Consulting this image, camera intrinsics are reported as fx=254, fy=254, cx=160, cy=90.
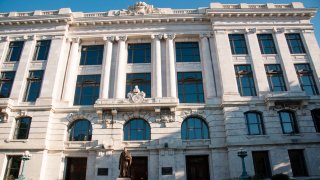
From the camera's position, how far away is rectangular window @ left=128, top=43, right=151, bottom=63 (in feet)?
89.6

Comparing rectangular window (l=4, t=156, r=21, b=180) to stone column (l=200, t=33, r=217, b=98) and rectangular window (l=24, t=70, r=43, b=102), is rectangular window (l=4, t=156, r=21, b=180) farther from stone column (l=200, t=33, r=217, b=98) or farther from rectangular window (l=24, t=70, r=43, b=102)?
stone column (l=200, t=33, r=217, b=98)

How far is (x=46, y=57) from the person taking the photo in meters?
26.9

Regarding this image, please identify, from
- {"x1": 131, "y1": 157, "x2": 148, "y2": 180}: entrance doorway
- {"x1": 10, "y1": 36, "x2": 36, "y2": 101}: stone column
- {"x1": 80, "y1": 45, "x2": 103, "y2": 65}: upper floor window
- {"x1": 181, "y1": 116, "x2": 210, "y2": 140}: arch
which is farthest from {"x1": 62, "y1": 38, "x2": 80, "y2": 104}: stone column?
{"x1": 181, "y1": 116, "x2": 210, "y2": 140}: arch

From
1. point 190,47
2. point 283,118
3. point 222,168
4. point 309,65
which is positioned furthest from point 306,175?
point 190,47

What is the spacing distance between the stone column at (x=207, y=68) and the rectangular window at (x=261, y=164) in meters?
6.59

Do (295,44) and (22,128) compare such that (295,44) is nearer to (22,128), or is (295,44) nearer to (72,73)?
(72,73)

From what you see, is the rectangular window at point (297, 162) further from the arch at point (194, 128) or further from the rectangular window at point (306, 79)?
the arch at point (194, 128)

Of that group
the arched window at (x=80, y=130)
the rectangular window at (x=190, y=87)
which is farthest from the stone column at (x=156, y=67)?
the arched window at (x=80, y=130)

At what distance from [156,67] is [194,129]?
24.2 ft

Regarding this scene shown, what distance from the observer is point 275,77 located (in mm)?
25188

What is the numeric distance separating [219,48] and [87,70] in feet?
45.8

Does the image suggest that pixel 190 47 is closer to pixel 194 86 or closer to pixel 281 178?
pixel 194 86

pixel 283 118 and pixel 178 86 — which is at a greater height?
pixel 178 86

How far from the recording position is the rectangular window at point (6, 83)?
25484 millimetres
